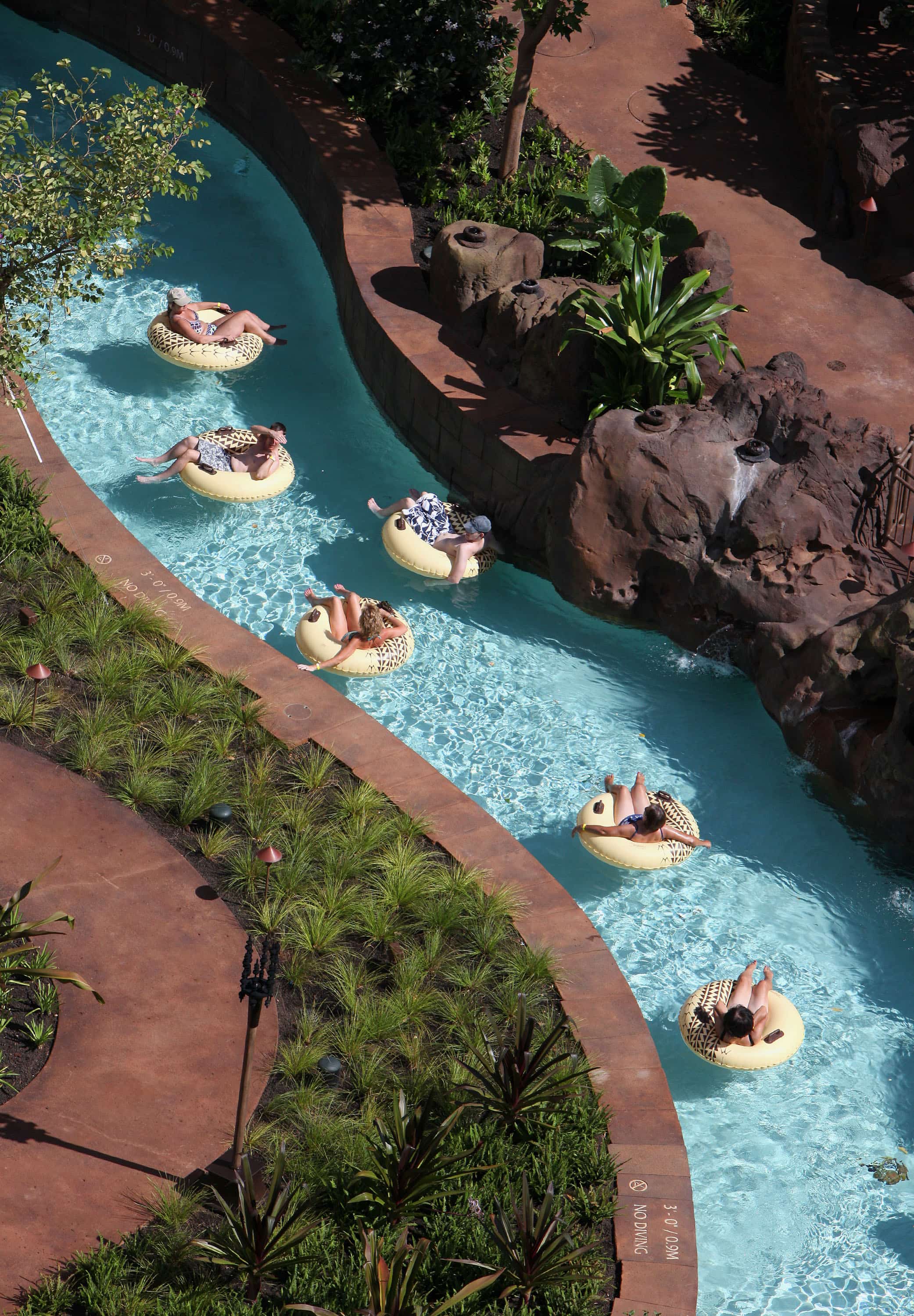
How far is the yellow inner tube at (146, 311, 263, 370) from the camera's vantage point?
52.9 feet

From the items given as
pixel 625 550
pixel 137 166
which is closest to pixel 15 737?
pixel 137 166

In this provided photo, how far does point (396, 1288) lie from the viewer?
7.51 metres

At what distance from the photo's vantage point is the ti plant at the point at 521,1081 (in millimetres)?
8766

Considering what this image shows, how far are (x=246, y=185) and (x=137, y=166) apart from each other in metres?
8.54

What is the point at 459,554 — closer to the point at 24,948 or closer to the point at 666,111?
the point at 24,948

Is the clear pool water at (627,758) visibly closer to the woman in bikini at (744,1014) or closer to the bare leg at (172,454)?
the bare leg at (172,454)

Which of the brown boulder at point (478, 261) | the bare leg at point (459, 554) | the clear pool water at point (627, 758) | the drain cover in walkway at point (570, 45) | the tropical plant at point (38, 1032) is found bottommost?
the tropical plant at point (38, 1032)

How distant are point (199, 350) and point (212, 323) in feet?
Answer: 2.20

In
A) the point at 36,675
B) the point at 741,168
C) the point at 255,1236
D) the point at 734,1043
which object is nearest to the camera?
the point at 255,1236

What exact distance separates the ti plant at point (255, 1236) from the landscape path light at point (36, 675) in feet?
14.4

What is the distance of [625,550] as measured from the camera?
13625 millimetres

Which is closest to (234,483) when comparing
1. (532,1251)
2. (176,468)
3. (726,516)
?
(176,468)

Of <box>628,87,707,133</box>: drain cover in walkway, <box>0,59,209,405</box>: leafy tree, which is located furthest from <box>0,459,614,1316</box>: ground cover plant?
<box>628,87,707,133</box>: drain cover in walkway

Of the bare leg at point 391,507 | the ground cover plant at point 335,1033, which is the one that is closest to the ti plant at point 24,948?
the ground cover plant at point 335,1033
